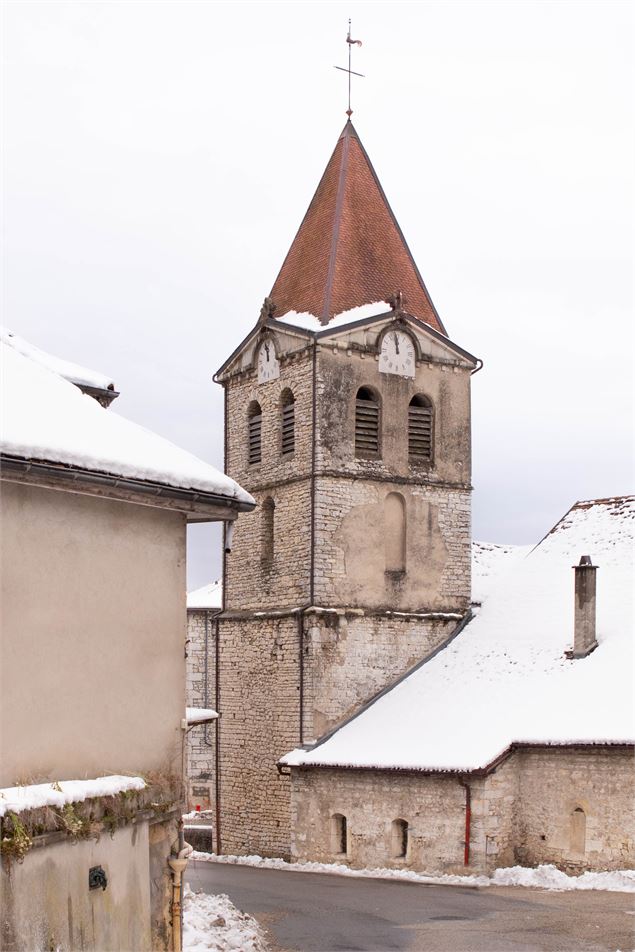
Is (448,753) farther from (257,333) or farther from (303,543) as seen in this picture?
(257,333)

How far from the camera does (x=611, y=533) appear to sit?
3070 centimetres

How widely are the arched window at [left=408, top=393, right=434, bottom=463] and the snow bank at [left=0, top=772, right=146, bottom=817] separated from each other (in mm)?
19568

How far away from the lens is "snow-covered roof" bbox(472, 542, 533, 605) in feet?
107

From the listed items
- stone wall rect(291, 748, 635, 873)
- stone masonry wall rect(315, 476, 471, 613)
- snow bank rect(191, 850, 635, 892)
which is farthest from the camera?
stone masonry wall rect(315, 476, 471, 613)

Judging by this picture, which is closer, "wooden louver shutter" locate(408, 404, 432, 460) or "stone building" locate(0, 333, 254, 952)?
"stone building" locate(0, 333, 254, 952)

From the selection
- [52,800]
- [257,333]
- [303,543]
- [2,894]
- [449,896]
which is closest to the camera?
[2,894]

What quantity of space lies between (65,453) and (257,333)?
2108 cm

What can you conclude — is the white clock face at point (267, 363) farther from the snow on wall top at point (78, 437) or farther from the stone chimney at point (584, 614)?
the snow on wall top at point (78, 437)

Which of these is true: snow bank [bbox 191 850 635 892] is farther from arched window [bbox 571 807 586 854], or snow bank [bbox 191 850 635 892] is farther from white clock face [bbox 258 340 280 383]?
white clock face [bbox 258 340 280 383]

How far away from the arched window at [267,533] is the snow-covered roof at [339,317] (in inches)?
169

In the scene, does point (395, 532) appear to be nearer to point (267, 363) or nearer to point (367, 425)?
point (367, 425)

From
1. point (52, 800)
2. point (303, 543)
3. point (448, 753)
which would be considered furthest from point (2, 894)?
point (303, 543)

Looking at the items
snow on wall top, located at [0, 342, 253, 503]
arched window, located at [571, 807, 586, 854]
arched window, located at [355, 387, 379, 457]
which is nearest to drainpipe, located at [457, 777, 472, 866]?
arched window, located at [571, 807, 586, 854]

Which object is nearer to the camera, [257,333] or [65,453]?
[65,453]
